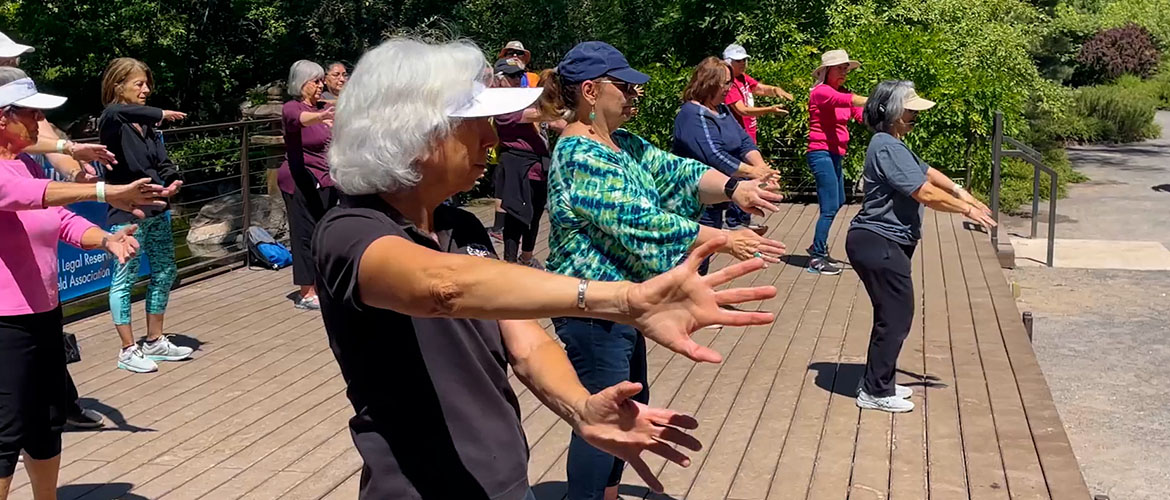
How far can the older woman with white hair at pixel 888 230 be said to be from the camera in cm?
590

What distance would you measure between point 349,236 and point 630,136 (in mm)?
2291

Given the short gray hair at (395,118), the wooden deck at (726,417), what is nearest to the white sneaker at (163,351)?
the wooden deck at (726,417)

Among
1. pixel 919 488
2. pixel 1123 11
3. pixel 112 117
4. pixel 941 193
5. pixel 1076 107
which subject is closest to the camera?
pixel 919 488

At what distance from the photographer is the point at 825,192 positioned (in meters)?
10.2

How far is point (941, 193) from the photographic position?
5.69m

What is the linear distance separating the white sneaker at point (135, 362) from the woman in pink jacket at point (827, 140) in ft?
18.0

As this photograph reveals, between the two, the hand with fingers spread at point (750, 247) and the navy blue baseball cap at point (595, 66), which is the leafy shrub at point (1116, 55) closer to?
the navy blue baseball cap at point (595, 66)

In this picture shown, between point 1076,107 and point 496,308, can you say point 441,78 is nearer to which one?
point 496,308

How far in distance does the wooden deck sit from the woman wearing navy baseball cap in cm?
110

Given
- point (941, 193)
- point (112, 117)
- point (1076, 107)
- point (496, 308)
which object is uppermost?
point (496, 308)

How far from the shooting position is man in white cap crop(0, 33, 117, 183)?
4918 mm

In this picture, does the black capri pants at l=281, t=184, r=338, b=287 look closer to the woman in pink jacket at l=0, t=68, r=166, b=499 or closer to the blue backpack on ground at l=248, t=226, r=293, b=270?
the blue backpack on ground at l=248, t=226, r=293, b=270

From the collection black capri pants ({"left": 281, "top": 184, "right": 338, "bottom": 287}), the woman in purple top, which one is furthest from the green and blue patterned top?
black capri pants ({"left": 281, "top": 184, "right": 338, "bottom": 287})

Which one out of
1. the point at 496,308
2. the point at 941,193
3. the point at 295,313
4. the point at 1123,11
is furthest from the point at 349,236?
the point at 1123,11
